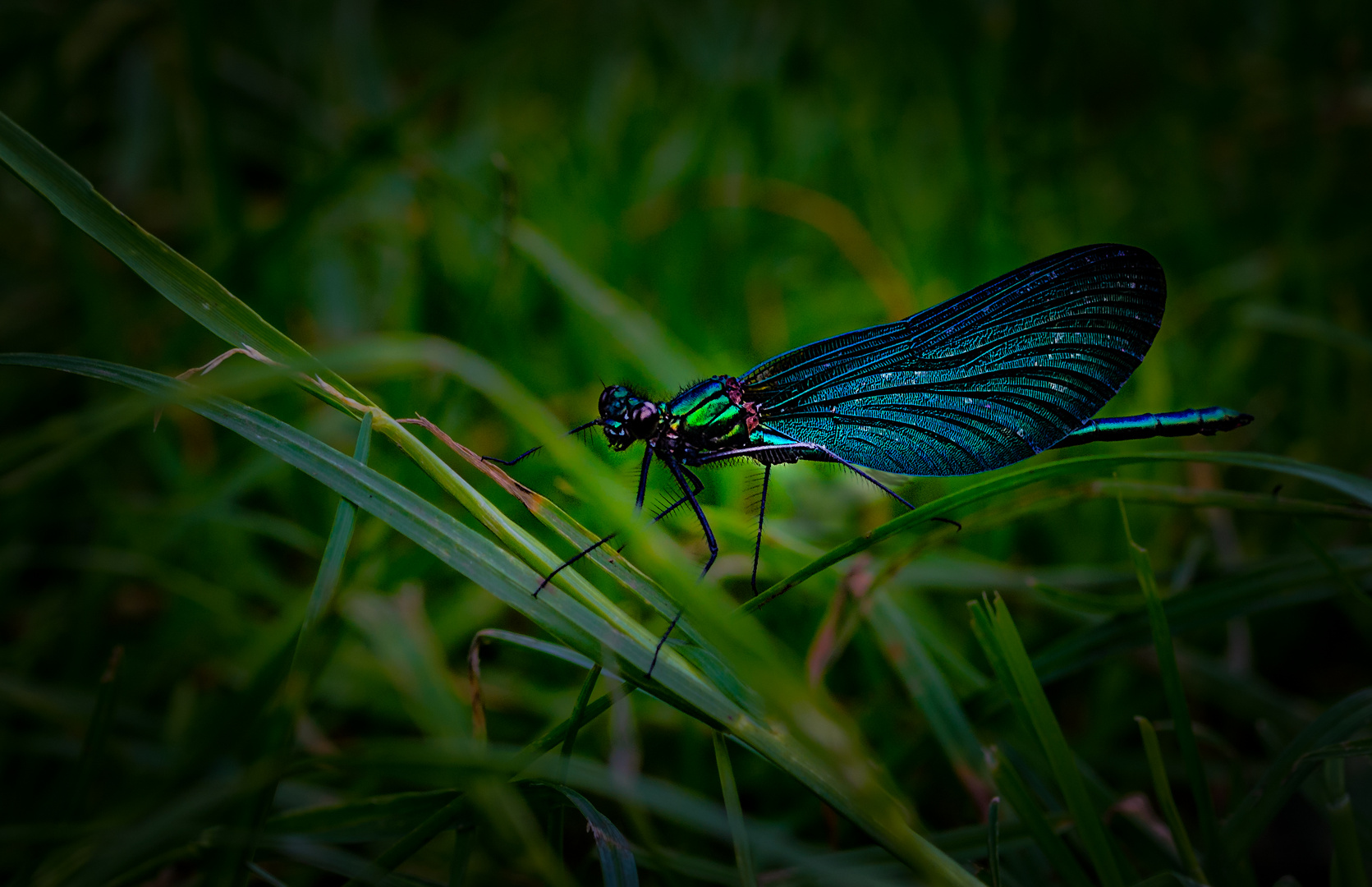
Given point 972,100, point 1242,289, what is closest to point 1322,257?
point 1242,289

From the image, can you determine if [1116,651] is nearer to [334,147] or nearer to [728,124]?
[728,124]

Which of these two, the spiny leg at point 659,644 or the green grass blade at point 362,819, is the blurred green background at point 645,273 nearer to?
the green grass blade at point 362,819

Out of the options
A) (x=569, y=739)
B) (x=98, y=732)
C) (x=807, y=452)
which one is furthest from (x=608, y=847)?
(x=98, y=732)

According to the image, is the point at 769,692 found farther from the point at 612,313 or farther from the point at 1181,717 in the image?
the point at 612,313

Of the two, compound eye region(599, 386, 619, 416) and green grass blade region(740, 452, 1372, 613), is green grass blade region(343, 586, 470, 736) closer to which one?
green grass blade region(740, 452, 1372, 613)

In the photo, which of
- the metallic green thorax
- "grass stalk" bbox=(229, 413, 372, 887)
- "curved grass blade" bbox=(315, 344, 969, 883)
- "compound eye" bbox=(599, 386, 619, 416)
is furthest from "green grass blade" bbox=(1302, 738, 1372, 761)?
"grass stalk" bbox=(229, 413, 372, 887)

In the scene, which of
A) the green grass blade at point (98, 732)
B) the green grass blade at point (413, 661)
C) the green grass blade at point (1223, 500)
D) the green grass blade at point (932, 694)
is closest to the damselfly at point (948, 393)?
the green grass blade at point (1223, 500)

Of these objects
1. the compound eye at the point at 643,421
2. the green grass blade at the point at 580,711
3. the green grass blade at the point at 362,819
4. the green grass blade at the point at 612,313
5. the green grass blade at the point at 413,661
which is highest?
the green grass blade at the point at 612,313
